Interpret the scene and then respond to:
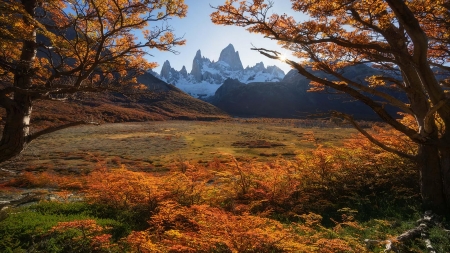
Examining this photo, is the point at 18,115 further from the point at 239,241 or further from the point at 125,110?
the point at 125,110

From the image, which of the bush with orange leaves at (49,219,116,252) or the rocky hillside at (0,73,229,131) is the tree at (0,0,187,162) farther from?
the rocky hillside at (0,73,229,131)

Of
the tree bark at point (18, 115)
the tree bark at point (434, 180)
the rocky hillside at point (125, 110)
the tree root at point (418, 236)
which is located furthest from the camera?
the rocky hillside at point (125, 110)

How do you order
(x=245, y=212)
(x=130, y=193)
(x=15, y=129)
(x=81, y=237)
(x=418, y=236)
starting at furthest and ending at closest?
(x=130, y=193)
(x=245, y=212)
(x=81, y=237)
(x=15, y=129)
(x=418, y=236)

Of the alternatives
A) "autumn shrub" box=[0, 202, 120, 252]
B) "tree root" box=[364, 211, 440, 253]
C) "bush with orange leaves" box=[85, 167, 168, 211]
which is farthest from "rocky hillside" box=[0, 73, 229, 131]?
"tree root" box=[364, 211, 440, 253]

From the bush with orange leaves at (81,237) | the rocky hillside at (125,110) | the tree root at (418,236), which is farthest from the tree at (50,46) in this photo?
the rocky hillside at (125,110)

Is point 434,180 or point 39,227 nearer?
point 434,180

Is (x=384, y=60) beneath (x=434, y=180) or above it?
above

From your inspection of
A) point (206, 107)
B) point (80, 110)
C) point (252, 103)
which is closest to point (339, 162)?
point (80, 110)

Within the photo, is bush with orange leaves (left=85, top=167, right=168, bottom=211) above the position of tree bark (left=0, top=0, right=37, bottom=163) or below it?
below

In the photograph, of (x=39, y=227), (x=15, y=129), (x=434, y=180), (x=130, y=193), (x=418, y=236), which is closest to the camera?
(x=418, y=236)

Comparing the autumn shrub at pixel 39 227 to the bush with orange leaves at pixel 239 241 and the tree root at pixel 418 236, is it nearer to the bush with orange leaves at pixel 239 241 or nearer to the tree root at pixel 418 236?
the bush with orange leaves at pixel 239 241

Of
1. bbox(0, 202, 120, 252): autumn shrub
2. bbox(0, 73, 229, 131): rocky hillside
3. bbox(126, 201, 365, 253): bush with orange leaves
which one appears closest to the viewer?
bbox(126, 201, 365, 253): bush with orange leaves

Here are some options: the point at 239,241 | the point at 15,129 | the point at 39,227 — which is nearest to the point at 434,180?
the point at 239,241

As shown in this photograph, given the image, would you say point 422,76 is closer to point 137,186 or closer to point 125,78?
point 125,78
